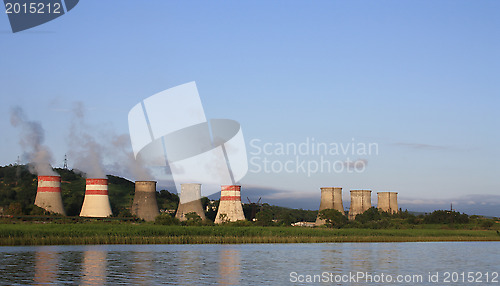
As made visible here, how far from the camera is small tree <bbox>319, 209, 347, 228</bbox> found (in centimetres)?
7256

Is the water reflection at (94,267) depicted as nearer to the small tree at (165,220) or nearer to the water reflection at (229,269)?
the water reflection at (229,269)

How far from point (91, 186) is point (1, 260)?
30.8m

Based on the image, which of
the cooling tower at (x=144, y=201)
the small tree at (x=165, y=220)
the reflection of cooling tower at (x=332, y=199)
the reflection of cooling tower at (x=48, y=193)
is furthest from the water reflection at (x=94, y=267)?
the reflection of cooling tower at (x=332, y=199)

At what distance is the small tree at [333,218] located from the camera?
7256 centimetres

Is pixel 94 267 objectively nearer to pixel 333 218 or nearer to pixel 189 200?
pixel 189 200

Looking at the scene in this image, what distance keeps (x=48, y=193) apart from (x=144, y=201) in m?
9.88

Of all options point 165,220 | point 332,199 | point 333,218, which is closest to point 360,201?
point 332,199

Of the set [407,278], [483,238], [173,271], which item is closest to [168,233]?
[173,271]

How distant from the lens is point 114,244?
42031mm

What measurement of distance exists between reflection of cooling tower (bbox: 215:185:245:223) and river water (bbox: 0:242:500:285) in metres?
30.4

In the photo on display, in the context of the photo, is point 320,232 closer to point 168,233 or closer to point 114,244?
point 168,233

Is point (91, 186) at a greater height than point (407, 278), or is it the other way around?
point (91, 186)

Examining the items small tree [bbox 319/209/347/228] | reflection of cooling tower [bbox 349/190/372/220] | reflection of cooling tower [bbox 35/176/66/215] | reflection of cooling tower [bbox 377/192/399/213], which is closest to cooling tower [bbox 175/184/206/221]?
reflection of cooling tower [bbox 35/176/66/215]

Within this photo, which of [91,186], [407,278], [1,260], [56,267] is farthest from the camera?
[91,186]
